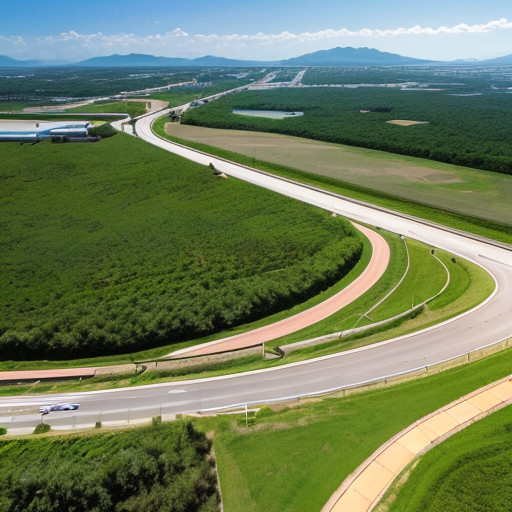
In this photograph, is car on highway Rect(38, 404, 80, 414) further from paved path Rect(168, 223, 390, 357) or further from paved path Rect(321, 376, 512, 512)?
paved path Rect(321, 376, 512, 512)

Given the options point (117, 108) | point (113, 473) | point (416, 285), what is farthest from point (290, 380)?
point (117, 108)

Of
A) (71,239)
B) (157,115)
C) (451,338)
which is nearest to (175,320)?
(451,338)

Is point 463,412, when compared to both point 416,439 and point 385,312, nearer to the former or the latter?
point 416,439

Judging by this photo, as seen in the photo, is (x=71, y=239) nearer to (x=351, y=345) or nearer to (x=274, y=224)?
(x=274, y=224)

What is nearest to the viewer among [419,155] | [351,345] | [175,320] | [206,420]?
[206,420]

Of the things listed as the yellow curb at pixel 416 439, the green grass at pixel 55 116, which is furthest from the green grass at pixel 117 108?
the yellow curb at pixel 416 439

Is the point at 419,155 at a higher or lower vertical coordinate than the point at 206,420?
higher

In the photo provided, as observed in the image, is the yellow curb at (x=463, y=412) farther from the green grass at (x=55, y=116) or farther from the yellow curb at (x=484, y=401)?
the green grass at (x=55, y=116)

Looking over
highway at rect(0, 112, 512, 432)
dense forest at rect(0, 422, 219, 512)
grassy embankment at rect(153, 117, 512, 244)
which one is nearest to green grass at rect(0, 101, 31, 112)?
grassy embankment at rect(153, 117, 512, 244)
